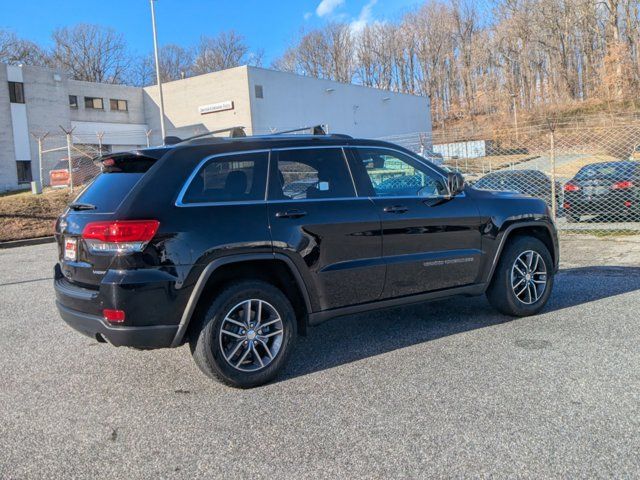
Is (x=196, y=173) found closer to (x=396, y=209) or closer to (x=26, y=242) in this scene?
(x=396, y=209)

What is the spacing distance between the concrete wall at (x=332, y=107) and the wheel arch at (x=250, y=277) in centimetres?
3198

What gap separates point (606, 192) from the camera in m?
12.5

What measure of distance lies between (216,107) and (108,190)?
110ft

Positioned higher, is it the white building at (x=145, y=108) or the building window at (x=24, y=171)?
the white building at (x=145, y=108)

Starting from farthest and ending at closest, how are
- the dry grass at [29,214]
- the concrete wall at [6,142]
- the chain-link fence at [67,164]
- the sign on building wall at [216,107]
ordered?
the sign on building wall at [216,107] < the concrete wall at [6,142] < the chain-link fence at [67,164] < the dry grass at [29,214]

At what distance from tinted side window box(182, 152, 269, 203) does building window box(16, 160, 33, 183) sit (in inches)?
1332

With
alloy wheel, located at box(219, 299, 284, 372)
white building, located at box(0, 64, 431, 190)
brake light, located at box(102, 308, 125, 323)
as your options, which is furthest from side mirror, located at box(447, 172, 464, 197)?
white building, located at box(0, 64, 431, 190)

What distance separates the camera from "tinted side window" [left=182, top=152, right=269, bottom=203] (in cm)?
395

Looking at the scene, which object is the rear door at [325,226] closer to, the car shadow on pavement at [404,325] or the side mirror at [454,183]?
the car shadow on pavement at [404,325]

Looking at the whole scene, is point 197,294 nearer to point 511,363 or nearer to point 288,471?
point 288,471

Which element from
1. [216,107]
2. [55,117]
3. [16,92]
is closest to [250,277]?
[216,107]

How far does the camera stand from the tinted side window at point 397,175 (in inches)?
188

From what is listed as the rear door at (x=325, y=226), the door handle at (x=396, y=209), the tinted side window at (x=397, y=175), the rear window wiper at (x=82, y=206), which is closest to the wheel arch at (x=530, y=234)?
Answer: the tinted side window at (x=397, y=175)

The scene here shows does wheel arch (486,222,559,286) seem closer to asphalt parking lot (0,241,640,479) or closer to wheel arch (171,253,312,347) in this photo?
asphalt parking lot (0,241,640,479)
